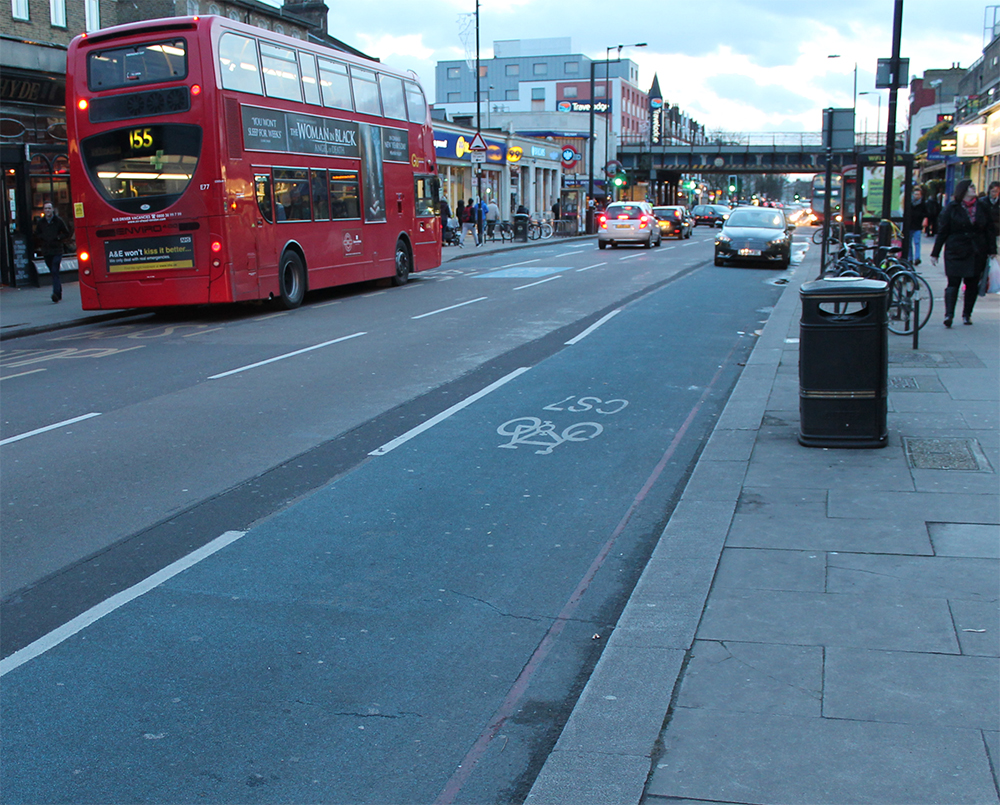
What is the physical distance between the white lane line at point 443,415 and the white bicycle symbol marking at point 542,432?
24.0 inches

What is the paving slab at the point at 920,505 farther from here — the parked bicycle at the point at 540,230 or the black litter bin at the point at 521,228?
the parked bicycle at the point at 540,230

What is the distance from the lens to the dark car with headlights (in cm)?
2677

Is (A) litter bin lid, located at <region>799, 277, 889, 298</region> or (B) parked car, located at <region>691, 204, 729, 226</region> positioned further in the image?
(B) parked car, located at <region>691, 204, 729, 226</region>

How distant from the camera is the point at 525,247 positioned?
135 ft

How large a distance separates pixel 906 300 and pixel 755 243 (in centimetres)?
1429

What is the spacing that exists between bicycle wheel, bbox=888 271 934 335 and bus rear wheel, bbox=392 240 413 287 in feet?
37.8

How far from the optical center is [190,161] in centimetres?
1566

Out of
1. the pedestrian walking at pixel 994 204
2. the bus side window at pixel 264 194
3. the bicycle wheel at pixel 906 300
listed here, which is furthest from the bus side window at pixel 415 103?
the bicycle wheel at pixel 906 300

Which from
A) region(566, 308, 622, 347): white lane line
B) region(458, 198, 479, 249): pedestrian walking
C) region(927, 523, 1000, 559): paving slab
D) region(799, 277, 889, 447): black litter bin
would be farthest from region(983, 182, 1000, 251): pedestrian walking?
region(458, 198, 479, 249): pedestrian walking

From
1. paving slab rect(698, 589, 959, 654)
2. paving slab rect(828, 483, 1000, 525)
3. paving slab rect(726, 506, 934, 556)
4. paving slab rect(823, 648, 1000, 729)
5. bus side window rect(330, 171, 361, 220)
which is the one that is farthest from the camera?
bus side window rect(330, 171, 361, 220)

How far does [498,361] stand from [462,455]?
4359 mm

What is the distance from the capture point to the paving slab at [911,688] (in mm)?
3457

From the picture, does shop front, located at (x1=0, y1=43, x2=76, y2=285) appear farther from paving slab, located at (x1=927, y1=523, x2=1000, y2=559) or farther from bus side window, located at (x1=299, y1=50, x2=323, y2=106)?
paving slab, located at (x1=927, y1=523, x2=1000, y2=559)

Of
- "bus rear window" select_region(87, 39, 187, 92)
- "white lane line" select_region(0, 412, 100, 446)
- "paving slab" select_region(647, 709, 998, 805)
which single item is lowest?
"white lane line" select_region(0, 412, 100, 446)
